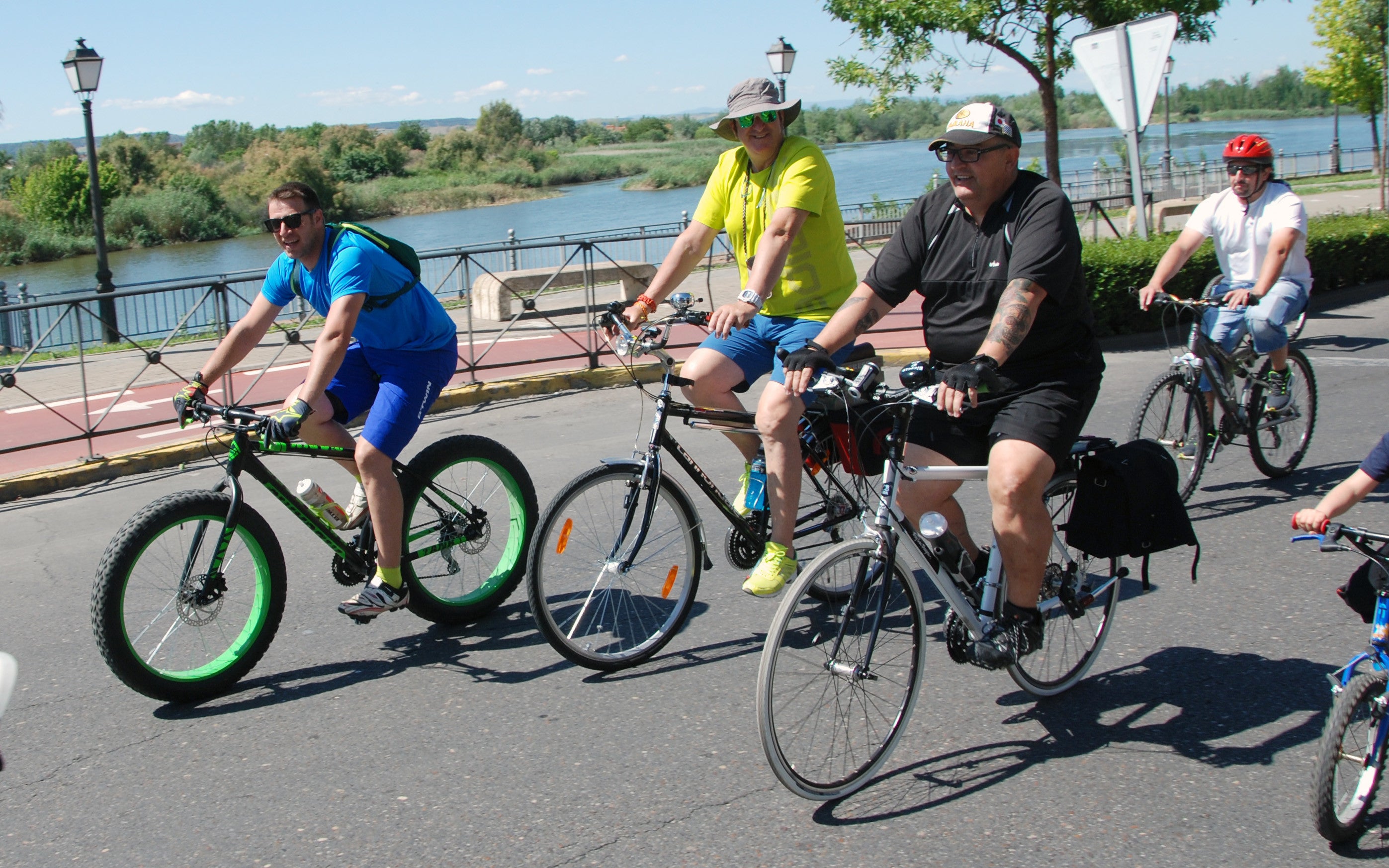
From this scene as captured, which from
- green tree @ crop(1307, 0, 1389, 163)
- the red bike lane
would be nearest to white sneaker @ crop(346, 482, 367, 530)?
the red bike lane

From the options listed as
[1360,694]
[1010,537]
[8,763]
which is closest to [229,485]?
[8,763]

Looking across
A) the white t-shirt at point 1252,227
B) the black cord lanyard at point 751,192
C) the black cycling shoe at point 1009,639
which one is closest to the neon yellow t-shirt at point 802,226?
the black cord lanyard at point 751,192

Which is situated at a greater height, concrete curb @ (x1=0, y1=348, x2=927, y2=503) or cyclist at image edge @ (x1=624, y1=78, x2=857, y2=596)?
cyclist at image edge @ (x1=624, y1=78, x2=857, y2=596)

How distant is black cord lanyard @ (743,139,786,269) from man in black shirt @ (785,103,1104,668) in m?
0.89

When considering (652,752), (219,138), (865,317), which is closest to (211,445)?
(652,752)

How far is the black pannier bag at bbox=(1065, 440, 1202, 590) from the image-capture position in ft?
11.7

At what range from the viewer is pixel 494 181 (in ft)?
241

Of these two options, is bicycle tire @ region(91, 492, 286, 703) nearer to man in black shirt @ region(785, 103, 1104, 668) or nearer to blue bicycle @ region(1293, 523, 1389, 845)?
man in black shirt @ region(785, 103, 1104, 668)

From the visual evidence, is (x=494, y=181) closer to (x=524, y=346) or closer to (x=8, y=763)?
(x=524, y=346)

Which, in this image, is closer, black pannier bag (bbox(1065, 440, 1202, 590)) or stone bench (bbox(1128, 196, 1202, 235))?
black pannier bag (bbox(1065, 440, 1202, 590))

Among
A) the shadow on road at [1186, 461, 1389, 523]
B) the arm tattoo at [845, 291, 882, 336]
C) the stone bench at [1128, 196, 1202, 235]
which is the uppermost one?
the stone bench at [1128, 196, 1202, 235]

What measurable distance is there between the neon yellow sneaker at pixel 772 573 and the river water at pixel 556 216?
18.3m

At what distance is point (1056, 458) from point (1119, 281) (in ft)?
28.9

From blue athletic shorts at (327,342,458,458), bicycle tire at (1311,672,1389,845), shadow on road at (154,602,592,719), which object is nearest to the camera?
bicycle tire at (1311,672,1389,845)
